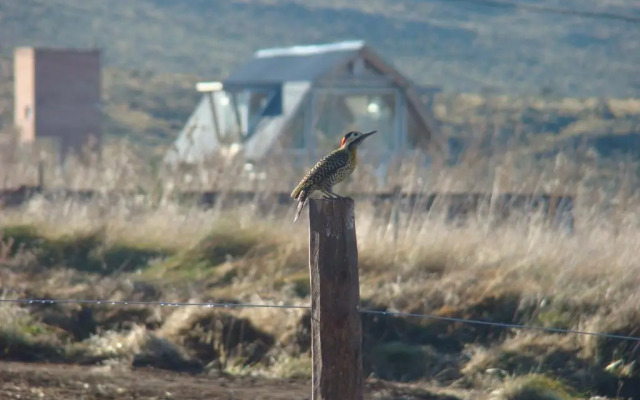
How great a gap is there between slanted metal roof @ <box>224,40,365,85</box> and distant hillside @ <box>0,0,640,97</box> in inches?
1327

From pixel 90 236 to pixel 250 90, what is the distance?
2055cm

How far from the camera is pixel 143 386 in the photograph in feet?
33.7

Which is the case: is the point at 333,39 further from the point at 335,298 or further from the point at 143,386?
the point at 335,298

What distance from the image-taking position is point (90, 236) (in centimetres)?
1398

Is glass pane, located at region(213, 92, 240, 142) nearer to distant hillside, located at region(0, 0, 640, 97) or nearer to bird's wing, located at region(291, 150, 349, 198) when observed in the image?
bird's wing, located at region(291, 150, 349, 198)

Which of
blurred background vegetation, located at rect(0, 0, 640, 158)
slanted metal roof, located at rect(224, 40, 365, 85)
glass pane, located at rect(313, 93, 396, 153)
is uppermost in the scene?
slanted metal roof, located at rect(224, 40, 365, 85)

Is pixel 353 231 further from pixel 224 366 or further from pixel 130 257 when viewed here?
pixel 130 257

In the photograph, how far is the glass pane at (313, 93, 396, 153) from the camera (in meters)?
31.2

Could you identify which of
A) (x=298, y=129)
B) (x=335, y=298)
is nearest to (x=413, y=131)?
(x=298, y=129)

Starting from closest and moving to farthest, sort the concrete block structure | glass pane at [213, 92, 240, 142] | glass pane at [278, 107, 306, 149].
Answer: glass pane at [278, 107, 306, 149], glass pane at [213, 92, 240, 142], the concrete block structure

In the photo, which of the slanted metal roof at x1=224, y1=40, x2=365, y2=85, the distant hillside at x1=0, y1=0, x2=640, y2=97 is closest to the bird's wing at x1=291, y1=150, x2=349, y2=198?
the slanted metal roof at x1=224, y1=40, x2=365, y2=85

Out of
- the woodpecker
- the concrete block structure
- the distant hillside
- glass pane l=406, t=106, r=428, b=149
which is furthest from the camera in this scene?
the distant hillside

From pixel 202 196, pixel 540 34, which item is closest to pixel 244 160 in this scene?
pixel 202 196

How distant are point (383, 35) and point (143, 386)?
76.0 m
